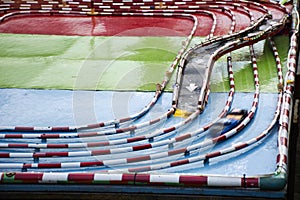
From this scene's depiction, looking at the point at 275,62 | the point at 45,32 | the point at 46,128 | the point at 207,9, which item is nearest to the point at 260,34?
the point at 275,62

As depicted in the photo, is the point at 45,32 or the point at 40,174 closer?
the point at 40,174

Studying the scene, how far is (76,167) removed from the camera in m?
5.42

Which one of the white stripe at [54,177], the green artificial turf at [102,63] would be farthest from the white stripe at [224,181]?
the green artificial turf at [102,63]

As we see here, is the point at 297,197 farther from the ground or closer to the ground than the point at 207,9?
closer to the ground

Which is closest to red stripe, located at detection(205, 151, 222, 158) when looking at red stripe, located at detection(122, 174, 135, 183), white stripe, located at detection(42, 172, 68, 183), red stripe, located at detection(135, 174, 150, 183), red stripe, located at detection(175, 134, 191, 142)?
red stripe, located at detection(175, 134, 191, 142)

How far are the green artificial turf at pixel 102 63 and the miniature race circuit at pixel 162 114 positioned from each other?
0.10 ft

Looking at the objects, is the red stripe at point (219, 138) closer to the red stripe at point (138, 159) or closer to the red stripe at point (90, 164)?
the red stripe at point (138, 159)

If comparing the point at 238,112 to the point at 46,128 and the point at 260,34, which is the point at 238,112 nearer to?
the point at 260,34

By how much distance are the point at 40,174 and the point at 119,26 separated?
214 inches

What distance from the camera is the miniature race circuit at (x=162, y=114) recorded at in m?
5.04

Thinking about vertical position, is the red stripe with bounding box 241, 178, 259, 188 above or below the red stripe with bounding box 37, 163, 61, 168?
below

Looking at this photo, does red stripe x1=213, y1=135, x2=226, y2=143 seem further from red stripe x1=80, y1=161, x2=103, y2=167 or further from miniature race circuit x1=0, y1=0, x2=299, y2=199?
red stripe x1=80, y1=161, x2=103, y2=167

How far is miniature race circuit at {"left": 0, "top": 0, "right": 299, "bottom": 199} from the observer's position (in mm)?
5039

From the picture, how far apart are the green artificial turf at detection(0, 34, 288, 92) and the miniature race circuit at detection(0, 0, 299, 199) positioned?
0.03 meters
